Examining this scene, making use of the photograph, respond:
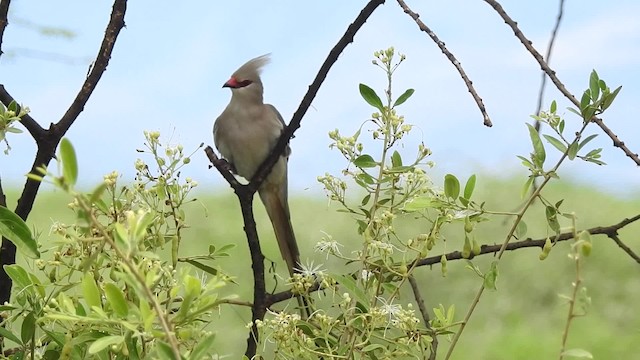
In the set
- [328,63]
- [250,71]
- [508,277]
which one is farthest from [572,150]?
[508,277]

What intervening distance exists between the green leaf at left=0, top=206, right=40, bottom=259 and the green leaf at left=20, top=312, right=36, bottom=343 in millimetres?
48

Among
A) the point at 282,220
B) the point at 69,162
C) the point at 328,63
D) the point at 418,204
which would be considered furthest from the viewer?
the point at 282,220

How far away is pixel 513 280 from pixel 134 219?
5.94 feet

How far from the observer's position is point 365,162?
0.70 metres

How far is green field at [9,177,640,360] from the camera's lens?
75.7 inches

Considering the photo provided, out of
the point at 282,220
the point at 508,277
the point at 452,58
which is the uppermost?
the point at 452,58

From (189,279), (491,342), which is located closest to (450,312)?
(189,279)

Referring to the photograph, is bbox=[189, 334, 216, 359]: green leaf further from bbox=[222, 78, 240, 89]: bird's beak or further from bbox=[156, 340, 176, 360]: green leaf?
bbox=[222, 78, 240, 89]: bird's beak

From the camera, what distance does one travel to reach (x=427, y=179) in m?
0.68

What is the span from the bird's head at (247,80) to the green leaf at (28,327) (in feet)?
3.14

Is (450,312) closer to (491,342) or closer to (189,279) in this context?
(189,279)

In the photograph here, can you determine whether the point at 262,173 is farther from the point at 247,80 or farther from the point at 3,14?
the point at 247,80

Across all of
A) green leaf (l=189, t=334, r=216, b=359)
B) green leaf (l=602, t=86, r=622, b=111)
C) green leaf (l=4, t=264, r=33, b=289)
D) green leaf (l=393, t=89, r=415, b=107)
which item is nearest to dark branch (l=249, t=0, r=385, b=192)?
green leaf (l=393, t=89, r=415, b=107)

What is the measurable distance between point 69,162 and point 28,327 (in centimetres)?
30
